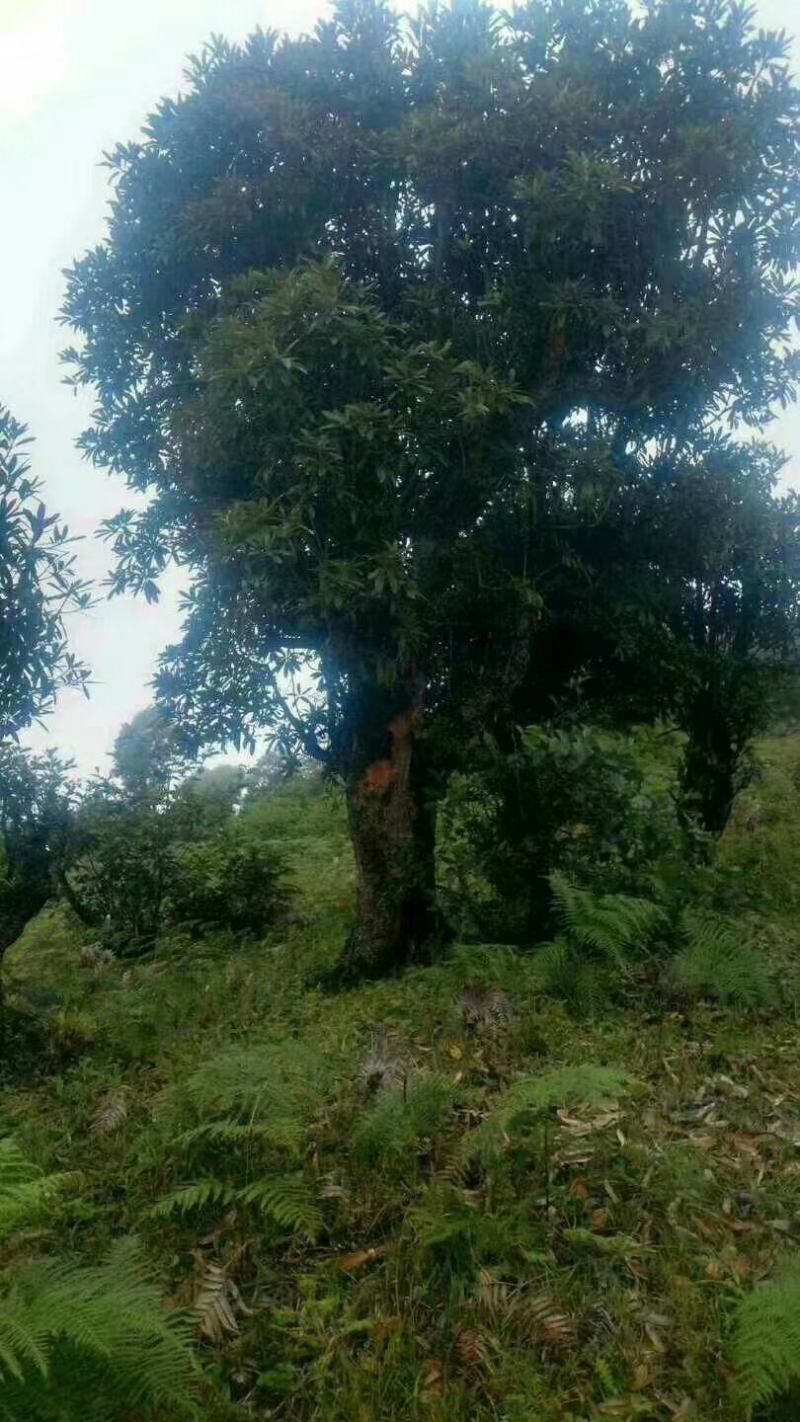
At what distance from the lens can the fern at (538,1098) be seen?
4.77 meters

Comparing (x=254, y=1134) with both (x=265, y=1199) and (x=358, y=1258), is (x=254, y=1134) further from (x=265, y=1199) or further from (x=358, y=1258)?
(x=358, y=1258)

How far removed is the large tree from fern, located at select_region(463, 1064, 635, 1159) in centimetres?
483

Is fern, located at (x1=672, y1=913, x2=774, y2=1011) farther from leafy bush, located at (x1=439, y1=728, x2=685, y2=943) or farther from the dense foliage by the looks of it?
the dense foliage

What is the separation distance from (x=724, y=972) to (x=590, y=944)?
1.18 metres

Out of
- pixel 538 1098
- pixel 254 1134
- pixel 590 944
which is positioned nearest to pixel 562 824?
pixel 590 944

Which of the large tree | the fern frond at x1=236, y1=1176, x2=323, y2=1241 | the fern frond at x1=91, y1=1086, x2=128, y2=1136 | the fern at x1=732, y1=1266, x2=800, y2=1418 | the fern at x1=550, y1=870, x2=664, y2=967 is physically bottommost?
the fern at x1=732, y1=1266, x2=800, y2=1418

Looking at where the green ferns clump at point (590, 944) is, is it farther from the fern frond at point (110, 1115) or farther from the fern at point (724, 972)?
the fern frond at point (110, 1115)

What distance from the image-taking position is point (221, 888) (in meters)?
13.6

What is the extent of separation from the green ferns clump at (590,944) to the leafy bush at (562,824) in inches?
41.7

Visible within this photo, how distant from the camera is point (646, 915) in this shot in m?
7.93

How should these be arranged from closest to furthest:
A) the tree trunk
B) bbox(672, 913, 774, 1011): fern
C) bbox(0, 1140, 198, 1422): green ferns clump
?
1. bbox(0, 1140, 198, 1422): green ferns clump
2. bbox(672, 913, 774, 1011): fern
3. the tree trunk

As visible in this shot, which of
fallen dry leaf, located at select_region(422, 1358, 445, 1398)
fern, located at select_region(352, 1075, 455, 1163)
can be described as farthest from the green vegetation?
fallen dry leaf, located at select_region(422, 1358, 445, 1398)

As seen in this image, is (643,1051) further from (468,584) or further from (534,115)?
(534,115)

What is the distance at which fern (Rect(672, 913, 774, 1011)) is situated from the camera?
23.7ft
